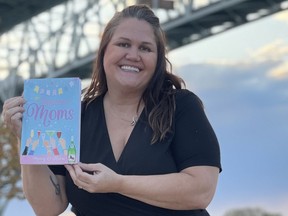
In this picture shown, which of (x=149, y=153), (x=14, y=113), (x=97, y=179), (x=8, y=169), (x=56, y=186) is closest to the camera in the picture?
(x=97, y=179)

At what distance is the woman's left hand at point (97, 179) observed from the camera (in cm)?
332

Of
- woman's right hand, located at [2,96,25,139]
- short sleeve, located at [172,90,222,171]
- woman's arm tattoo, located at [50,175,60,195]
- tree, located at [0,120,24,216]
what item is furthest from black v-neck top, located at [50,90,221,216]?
tree, located at [0,120,24,216]

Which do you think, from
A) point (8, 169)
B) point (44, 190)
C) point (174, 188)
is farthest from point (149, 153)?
point (8, 169)

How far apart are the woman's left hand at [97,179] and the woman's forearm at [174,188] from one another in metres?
Result: 0.04

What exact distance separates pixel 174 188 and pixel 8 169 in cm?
2339

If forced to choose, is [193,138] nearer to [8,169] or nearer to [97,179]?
[97,179]

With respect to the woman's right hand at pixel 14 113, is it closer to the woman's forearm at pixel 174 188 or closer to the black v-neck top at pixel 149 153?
the black v-neck top at pixel 149 153

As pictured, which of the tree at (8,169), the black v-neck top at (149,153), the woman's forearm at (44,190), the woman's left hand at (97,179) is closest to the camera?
the woman's left hand at (97,179)

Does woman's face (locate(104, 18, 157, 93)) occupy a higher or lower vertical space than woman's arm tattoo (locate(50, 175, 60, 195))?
higher

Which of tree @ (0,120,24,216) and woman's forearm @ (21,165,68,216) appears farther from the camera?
tree @ (0,120,24,216)

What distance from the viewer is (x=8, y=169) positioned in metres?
26.2

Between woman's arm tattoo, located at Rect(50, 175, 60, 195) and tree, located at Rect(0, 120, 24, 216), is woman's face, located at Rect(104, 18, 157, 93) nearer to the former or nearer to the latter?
woman's arm tattoo, located at Rect(50, 175, 60, 195)

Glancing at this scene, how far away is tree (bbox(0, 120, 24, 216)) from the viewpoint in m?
25.7

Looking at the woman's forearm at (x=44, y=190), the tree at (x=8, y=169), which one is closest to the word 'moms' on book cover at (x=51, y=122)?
the woman's forearm at (x=44, y=190)
